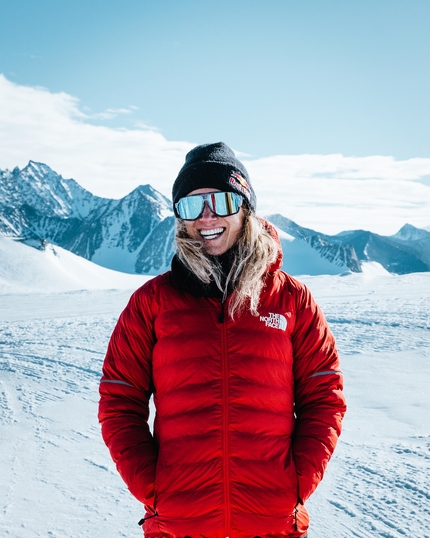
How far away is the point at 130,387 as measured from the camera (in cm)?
178

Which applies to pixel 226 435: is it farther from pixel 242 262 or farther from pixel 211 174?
pixel 211 174

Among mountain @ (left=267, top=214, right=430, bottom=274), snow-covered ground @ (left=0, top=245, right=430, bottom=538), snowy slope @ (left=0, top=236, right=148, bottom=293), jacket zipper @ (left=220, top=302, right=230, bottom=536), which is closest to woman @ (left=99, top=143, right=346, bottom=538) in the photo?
jacket zipper @ (left=220, top=302, right=230, bottom=536)

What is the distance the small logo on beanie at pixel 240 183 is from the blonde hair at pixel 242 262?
0.27ft

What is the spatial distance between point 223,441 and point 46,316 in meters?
12.2

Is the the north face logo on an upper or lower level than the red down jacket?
upper

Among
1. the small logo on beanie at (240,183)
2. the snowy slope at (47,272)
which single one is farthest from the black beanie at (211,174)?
the snowy slope at (47,272)

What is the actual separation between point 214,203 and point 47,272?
1397 inches

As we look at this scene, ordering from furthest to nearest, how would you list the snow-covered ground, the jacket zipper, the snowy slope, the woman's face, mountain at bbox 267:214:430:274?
mountain at bbox 267:214:430:274, the snowy slope, the snow-covered ground, the woman's face, the jacket zipper

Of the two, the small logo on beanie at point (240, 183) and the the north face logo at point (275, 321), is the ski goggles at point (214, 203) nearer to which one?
the small logo on beanie at point (240, 183)

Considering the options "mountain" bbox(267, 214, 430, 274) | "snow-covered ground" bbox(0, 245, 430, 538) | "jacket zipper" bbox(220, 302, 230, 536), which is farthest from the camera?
"mountain" bbox(267, 214, 430, 274)

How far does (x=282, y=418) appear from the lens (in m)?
1.71

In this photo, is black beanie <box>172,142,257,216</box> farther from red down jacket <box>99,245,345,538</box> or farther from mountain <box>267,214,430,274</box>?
mountain <box>267,214,430,274</box>

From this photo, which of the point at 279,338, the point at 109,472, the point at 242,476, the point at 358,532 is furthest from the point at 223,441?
the point at 109,472

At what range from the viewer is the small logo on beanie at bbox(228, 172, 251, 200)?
6.35ft
